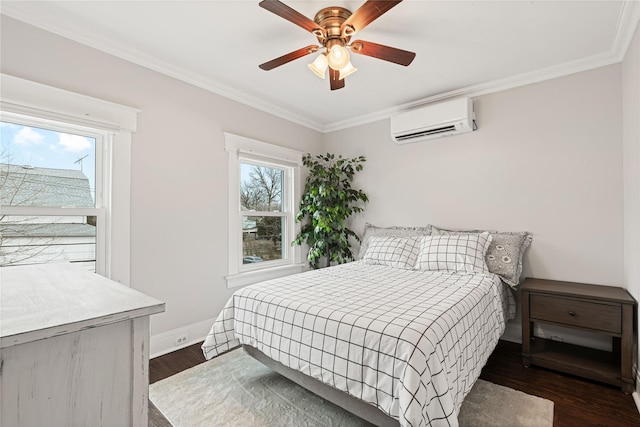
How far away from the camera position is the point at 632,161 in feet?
6.89

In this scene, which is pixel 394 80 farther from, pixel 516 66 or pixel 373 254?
pixel 373 254

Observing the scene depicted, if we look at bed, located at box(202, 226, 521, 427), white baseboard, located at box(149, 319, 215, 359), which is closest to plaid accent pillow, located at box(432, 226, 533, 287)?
bed, located at box(202, 226, 521, 427)

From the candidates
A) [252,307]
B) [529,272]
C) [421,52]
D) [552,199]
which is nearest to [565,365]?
[529,272]

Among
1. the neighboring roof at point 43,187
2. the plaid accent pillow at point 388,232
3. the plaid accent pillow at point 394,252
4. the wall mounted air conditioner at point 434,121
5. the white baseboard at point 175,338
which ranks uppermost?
the wall mounted air conditioner at point 434,121

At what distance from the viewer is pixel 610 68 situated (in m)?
2.46

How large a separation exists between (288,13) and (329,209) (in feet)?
7.45

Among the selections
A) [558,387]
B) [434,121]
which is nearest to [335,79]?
[434,121]

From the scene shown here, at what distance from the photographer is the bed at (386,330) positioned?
1.33 meters

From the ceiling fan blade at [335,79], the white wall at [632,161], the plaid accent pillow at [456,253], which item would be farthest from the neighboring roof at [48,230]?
the white wall at [632,161]

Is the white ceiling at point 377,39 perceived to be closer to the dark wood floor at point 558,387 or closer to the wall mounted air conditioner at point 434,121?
the wall mounted air conditioner at point 434,121

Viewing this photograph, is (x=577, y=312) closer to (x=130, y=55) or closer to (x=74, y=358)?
(x=74, y=358)

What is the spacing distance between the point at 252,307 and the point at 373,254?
1.52m

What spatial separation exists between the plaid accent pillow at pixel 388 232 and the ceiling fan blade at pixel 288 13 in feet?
7.22

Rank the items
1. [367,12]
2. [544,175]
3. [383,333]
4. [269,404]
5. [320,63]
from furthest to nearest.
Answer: [544,175] < [320,63] < [269,404] < [367,12] < [383,333]
